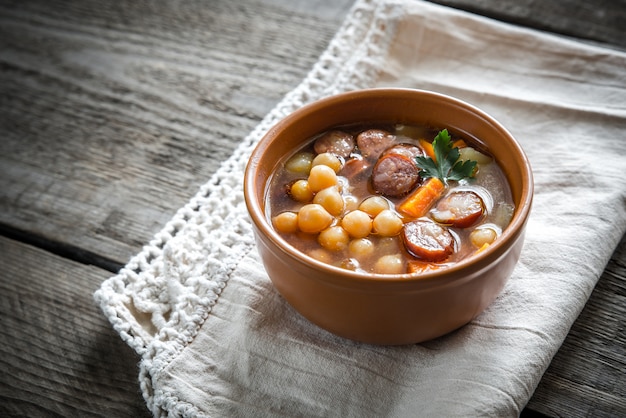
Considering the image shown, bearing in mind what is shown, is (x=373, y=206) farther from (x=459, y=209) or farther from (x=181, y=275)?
(x=181, y=275)

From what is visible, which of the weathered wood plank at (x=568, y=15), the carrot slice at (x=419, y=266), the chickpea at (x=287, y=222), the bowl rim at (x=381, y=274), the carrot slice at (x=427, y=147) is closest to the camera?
the bowl rim at (x=381, y=274)

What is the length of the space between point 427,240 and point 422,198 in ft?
0.39

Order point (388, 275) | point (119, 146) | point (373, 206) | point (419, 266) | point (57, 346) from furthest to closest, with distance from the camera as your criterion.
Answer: point (119, 146), point (57, 346), point (373, 206), point (419, 266), point (388, 275)

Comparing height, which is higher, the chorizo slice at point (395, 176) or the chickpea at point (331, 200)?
the chorizo slice at point (395, 176)

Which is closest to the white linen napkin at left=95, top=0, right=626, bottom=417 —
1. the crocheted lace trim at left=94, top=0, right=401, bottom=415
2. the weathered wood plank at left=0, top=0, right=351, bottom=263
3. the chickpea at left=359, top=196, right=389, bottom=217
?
the crocheted lace trim at left=94, top=0, right=401, bottom=415

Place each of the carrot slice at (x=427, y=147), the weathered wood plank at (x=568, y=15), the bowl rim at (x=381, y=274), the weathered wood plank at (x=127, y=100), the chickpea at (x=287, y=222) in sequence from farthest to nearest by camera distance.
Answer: the weathered wood plank at (x=568, y=15) < the weathered wood plank at (x=127, y=100) < the carrot slice at (x=427, y=147) < the chickpea at (x=287, y=222) < the bowl rim at (x=381, y=274)

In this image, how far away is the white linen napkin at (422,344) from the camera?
4.26 ft

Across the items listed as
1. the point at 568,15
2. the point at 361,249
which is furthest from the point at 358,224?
the point at 568,15

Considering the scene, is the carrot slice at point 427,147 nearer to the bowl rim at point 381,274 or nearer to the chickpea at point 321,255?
the bowl rim at point 381,274

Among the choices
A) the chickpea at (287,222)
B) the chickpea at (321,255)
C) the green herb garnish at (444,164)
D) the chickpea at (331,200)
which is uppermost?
the green herb garnish at (444,164)

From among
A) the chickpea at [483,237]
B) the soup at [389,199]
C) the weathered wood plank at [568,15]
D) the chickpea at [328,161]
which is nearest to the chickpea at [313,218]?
the soup at [389,199]

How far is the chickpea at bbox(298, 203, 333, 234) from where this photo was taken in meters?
1.34

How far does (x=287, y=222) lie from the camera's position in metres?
1.36

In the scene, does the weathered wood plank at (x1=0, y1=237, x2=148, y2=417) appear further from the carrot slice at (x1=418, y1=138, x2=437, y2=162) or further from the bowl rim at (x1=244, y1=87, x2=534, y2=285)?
the carrot slice at (x1=418, y1=138, x2=437, y2=162)
